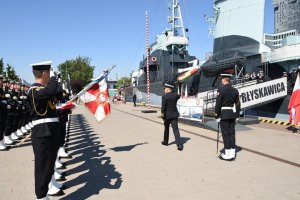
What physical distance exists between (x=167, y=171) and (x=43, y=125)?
2.95 meters

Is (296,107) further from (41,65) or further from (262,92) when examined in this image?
(41,65)

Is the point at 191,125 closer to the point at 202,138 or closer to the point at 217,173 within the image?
the point at 202,138

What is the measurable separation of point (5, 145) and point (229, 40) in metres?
18.4

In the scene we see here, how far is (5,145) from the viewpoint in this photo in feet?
30.0

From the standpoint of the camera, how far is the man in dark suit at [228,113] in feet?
23.8

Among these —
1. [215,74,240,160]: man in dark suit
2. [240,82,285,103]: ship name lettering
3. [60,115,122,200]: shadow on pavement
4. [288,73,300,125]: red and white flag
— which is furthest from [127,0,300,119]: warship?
[60,115,122,200]: shadow on pavement

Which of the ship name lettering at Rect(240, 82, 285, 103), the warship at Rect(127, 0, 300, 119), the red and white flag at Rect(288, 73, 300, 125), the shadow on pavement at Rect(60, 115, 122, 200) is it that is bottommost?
the shadow on pavement at Rect(60, 115, 122, 200)

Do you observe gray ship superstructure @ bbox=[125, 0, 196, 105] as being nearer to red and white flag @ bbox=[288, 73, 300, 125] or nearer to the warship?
the warship

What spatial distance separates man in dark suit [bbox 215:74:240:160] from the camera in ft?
23.8

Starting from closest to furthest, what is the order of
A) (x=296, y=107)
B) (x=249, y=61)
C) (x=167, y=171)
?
(x=167, y=171) → (x=296, y=107) → (x=249, y=61)

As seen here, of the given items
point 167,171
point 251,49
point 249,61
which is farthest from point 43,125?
point 251,49

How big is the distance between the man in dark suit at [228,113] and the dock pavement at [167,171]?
36 cm

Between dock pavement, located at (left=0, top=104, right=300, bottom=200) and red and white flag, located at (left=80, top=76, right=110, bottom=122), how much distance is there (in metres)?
1.18

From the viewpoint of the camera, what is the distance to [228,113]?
7289 mm
